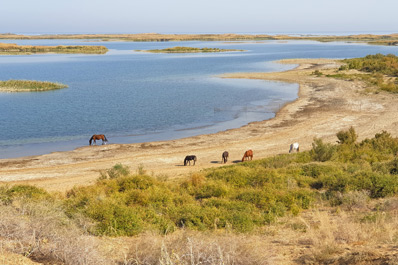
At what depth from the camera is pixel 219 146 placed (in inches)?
1100

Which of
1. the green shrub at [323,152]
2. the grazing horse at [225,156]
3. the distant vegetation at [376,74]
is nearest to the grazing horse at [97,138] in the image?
the grazing horse at [225,156]

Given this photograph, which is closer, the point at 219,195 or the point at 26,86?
the point at 219,195

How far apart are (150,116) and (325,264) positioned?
108 feet

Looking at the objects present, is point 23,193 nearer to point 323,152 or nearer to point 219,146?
point 323,152

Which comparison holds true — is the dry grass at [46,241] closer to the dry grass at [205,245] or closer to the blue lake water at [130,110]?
the dry grass at [205,245]

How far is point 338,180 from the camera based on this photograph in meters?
13.8

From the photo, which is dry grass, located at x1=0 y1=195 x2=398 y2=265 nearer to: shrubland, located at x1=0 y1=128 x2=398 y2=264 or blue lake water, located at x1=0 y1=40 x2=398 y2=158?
shrubland, located at x1=0 y1=128 x2=398 y2=264

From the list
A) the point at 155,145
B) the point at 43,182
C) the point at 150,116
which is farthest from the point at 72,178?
the point at 150,116

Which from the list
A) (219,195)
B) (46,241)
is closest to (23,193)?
(46,241)

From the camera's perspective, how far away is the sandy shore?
2145 cm

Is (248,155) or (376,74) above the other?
(376,74)

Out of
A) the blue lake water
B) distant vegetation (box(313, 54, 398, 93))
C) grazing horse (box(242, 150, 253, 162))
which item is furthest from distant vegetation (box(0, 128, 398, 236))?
distant vegetation (box(313, 54, 398, 93))

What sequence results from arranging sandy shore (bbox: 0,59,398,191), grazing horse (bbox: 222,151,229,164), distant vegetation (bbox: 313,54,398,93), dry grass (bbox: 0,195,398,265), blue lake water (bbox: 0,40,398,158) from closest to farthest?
dry grass (bbox: 0,195,398,265) → sandy shore (bbox: 0,59,398,191) → grazing horse (bbox: 222,151,229,164) → blue lake water (bbox: 0,40,398,158) → distant vegetation (bbox: 313,54,398,93)

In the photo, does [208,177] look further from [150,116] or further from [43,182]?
[150,116]
